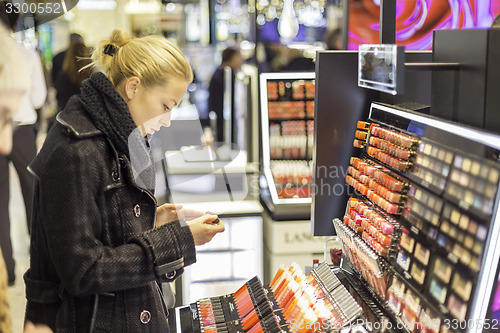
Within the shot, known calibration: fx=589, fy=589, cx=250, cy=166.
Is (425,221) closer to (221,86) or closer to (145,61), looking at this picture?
(145,61)

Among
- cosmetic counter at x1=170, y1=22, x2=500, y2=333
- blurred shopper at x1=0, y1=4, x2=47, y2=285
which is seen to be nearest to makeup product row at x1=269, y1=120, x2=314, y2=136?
blurred shopper at x1=0, y1=4, x2=47, y2=285

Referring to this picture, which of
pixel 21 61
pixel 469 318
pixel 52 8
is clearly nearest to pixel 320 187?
pixel 469 318

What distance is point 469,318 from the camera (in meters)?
1.31

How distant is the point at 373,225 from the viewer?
1.88 m

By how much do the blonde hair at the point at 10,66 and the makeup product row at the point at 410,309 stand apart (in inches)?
44.7

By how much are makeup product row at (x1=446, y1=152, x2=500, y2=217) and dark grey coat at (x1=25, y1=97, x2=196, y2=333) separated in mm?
767

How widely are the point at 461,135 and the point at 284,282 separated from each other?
2.72ft

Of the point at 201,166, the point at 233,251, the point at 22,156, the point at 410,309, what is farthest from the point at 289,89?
the point at 410,309

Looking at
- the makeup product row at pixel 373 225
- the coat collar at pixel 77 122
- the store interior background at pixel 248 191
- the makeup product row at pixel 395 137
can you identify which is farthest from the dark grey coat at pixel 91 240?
the makeup product row at pixel 395 137

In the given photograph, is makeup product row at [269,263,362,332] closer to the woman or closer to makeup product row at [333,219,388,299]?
makeup product row at [333,219,388,299]

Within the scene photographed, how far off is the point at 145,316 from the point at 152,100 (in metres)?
0.65

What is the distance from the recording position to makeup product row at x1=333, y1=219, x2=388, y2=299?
1.77 metres

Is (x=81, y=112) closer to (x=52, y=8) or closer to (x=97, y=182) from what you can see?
(x=97, y=182)

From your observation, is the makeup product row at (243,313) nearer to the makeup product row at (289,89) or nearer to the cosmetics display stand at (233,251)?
the cosmetics display stand at (233,251)
